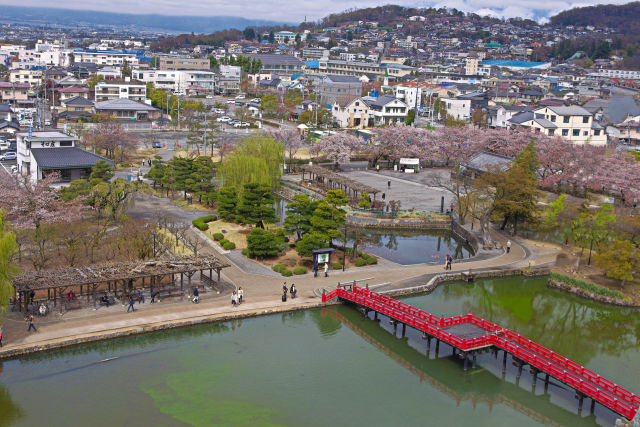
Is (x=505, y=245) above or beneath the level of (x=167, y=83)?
beneath

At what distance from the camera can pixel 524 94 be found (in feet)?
314

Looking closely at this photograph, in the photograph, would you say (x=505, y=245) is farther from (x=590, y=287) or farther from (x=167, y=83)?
(x=167, y=83)

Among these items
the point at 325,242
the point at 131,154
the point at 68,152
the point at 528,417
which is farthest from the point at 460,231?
the point at 131,154

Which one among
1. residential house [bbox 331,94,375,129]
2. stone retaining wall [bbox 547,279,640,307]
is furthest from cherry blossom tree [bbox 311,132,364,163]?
stone retaining wall [bbox 547,279,640,307]

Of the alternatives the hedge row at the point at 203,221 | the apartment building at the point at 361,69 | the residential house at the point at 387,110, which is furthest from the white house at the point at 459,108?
the hedge row at the point at 203,221

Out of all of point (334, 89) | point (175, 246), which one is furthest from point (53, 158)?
point (334, 89)

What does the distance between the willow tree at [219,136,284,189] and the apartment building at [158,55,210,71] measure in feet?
241

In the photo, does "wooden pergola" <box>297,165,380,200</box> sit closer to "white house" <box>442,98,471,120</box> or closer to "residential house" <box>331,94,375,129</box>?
"residential house" <box>331,94,375,129</box>

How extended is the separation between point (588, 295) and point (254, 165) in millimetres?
20581

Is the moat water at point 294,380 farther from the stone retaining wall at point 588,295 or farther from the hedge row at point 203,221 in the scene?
the hedge row at point 203,221

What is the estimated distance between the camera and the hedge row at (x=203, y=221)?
107 feet

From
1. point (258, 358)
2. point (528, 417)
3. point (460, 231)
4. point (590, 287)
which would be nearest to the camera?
point (528, 417)

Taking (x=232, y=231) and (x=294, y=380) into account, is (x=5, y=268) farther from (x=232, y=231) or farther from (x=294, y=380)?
(x=232, y=231)

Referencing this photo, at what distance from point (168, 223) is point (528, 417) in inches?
834
